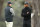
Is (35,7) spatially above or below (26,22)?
above

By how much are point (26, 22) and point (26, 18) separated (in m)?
0.19

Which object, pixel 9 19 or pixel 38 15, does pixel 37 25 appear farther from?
pixel 9 19

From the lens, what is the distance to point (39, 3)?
12.8 ft

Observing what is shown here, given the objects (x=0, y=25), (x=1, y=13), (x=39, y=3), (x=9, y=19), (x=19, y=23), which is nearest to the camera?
(x=39, y=3)

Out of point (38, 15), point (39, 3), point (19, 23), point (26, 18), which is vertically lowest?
point (19, 23)

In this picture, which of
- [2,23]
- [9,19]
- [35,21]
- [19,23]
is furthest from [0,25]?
[35,21]

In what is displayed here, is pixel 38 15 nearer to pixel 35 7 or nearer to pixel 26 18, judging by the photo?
pixel 35 7

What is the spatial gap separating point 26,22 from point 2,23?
10.2 ft

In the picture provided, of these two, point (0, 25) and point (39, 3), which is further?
point (0, 25)

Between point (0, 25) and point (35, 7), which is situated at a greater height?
point (35, 7)

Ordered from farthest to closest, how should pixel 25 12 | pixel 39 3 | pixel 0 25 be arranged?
pixel 0 25 → pixel 25 12 → pixel 39 3

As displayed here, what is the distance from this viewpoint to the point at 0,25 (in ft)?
33.1

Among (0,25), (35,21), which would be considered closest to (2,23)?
(0,25)

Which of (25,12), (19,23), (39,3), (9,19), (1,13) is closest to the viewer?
(39,3)
